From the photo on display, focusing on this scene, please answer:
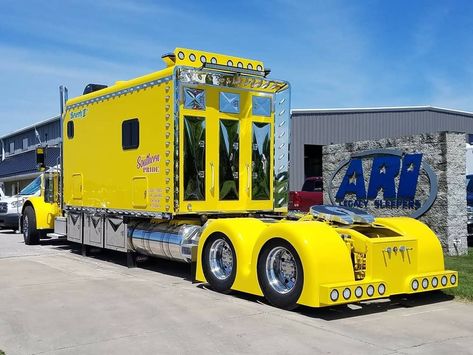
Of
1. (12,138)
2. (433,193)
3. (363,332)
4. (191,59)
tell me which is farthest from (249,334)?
(12,138)

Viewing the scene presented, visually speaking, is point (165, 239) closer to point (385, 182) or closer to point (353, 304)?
point (353, 304)

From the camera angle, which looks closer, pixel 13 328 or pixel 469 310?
pixel 13 328

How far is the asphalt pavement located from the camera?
575 centimetres

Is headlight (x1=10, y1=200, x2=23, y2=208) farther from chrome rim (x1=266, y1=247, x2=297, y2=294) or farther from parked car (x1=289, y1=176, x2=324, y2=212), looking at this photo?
chrome rim (x1=266, y1=247, x2=297, y2=294)

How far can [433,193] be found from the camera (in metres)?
12.7

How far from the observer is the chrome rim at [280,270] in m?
7.31

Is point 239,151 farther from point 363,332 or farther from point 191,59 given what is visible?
point 363,332

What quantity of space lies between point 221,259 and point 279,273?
4.54 ft

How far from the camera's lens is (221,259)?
28.4 ft

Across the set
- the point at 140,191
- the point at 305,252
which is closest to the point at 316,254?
the point at 305,252

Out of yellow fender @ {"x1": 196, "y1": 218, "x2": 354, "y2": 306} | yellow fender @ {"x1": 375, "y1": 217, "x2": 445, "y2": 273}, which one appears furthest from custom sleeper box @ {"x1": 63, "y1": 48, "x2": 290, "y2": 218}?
yellow fender @ {"x1": 375, "y1": 217, "x2": 445, "y2": 273}

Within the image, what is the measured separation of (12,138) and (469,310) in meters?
49.6

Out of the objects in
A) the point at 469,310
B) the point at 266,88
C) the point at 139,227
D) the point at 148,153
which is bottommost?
the point at 469,310

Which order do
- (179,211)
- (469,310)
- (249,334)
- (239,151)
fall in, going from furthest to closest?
(239,151) → (179,211) → (469,310) → (249,334)
